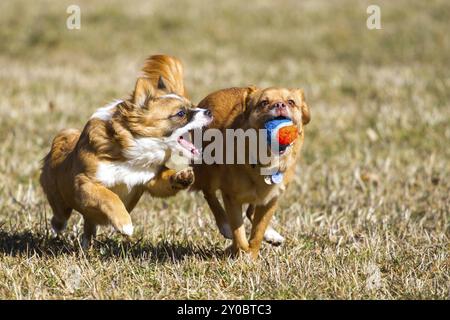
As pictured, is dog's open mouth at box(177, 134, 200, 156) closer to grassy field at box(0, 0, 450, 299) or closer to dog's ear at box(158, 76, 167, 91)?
dog's ear at box(158, 76, 167, 91)

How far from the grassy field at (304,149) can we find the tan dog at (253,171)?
26 cm

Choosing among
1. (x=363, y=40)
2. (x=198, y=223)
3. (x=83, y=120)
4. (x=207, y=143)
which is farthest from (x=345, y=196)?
(x=363, y=40)

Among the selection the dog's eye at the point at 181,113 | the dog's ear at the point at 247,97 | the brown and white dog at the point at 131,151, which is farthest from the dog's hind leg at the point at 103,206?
the dog's ear at the point at 247,97

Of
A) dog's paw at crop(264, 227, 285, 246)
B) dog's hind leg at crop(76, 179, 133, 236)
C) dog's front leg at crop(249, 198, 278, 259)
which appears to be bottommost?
dog's paw at crop(264, 227, 285, 246)

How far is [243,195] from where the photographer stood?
5.38 metres

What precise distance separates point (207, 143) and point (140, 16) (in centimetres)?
1357

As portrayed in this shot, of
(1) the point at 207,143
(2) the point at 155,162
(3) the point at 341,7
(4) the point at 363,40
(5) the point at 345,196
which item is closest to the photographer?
(2) the point at 155,162

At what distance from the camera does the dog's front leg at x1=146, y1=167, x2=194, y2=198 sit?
5.16 m

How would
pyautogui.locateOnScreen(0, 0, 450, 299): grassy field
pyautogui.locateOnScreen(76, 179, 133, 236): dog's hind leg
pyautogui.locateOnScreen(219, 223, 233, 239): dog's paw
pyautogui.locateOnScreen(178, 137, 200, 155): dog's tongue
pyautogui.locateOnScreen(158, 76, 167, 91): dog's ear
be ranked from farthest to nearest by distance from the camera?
pyautogui.locateOnScreen(219, 223, 233, 239): dog's paw → pyautogui.locateOnScreen(158, 76, 167, 91): dog's ear → pyautogui.locateOnScreen(178, 137, 200, 155): dog's tongue → pyautogui.locateOnScreen(76, 179, 133, 236): dog's hind leg → pyautogui.locateOnScreen(0, 0, 450, 299): grassy field

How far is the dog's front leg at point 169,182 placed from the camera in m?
5.16

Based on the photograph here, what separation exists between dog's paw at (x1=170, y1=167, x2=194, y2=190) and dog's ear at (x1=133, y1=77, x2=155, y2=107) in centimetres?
57

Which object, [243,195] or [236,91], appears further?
[236,91]

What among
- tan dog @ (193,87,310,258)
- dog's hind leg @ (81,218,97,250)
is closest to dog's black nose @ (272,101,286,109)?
tan dog @ (193,87,310,258)

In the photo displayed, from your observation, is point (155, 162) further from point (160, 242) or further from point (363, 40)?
point (363, 40)
